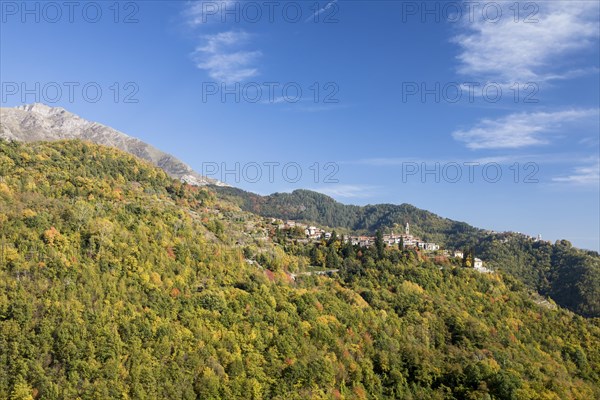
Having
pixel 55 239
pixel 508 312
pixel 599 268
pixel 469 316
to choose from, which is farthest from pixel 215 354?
pixel 599 268

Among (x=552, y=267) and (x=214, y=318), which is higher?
(x=552, y=267)

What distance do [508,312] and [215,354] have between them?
54.1 meters

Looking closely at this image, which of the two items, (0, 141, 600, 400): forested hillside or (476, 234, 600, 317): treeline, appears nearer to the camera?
(0, 141, 600, 400): forested hillside

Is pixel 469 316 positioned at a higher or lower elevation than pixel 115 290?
lower

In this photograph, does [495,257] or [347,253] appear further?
[495,257]

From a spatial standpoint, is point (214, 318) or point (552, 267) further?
Answer: point (552, 267)

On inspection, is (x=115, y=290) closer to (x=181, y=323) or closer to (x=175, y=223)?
(x=181, y=323)

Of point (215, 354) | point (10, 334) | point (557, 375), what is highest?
point (10, 334)

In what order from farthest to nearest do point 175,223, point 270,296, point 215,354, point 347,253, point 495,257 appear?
point 495,257 < point 347,253 < point 175,223 < point 270,296 < point 215,354

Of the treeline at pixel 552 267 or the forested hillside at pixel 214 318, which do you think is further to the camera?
the treeline at pixel 552 267

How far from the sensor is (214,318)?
50312mm

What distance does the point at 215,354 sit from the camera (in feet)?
151

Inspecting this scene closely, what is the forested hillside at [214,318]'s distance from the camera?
40.6m

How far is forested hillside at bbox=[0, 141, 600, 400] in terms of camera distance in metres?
40.6
